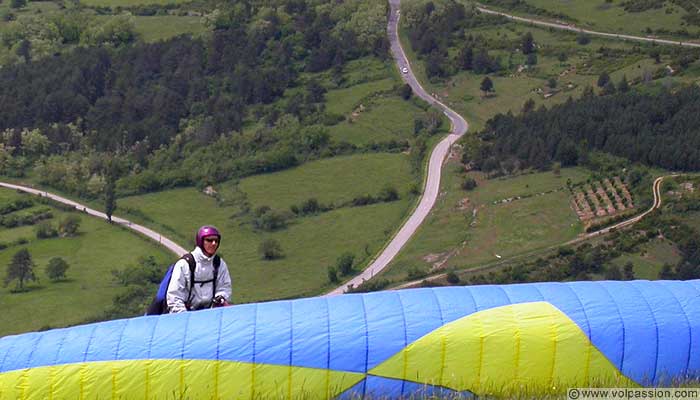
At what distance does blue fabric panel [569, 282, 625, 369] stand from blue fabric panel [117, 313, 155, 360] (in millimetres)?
6868

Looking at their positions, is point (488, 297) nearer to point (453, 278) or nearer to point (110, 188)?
point (453, 278)

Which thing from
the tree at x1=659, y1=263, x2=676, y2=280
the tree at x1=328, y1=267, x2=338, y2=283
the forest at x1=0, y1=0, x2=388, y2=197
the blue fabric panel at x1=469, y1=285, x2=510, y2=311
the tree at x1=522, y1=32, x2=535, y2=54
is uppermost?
the blue fabric panel at x1=469, y1=285, x2=510, y2=311

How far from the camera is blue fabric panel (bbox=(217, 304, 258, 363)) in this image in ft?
62.2

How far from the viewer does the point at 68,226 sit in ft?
319

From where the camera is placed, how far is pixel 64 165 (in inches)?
4547

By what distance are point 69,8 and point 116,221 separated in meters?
65.9

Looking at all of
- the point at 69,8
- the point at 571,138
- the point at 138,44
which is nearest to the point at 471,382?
the point at 571,138

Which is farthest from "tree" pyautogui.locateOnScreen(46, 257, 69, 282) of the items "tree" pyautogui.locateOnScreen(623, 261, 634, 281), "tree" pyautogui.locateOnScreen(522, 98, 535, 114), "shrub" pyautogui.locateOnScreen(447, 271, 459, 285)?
"tree" pyautogui.locateOnScreen(522, 98, 535, 114)

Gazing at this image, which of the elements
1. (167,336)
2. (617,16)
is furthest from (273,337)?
(617,16)

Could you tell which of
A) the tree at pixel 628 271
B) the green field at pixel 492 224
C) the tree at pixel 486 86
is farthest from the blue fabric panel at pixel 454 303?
the tree at pixel 486 86

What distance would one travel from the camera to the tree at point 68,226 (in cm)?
9683

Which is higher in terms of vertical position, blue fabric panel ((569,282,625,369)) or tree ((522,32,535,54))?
blue fabric panel ((569,282,625,369))

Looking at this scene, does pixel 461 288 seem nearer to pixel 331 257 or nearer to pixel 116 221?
pixel 331 257

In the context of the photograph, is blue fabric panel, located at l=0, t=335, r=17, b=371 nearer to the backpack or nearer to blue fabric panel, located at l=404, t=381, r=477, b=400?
the backpack
